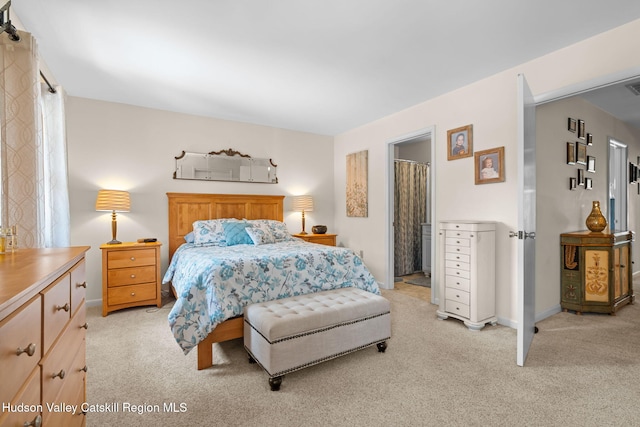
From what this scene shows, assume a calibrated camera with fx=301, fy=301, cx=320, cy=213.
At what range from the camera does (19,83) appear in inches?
75.5

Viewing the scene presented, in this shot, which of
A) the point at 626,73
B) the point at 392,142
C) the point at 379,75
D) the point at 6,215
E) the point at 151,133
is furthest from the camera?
the point at 392,142

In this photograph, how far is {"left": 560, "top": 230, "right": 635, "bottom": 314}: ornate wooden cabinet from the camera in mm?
3254

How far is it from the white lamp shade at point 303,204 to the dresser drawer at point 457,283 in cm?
240

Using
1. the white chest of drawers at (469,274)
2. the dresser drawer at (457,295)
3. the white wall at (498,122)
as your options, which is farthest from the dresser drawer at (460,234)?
the dresser drawer at (457,295)

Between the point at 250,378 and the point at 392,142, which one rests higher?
the point at 392,142

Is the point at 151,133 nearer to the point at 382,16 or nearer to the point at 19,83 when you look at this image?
the point at 19,83

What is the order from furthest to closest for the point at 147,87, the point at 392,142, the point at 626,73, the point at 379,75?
the point at 392,142 → the point at 147,87 → the point at 379,75 → the point at 626,73

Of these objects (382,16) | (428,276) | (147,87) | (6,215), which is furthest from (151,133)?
(428,276)

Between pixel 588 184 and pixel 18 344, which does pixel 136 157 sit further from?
pixel 588 184

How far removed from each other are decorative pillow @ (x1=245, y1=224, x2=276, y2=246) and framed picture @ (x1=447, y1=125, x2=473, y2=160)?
2.37m

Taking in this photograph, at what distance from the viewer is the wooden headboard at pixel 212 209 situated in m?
4.10

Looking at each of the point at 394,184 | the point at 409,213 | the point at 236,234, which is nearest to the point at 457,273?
the point at 394,184

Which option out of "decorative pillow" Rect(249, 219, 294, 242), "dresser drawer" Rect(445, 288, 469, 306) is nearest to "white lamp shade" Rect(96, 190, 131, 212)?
"decorative pillow" Rect(249, 219, 294, 242)

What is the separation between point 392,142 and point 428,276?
8.02 feet
